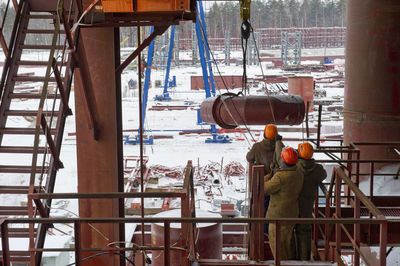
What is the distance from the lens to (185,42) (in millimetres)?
52438

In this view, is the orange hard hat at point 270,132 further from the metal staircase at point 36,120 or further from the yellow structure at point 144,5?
the metal staircase at point 36,120

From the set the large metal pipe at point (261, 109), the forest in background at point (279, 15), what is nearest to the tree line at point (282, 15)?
the forest in background at point (279, 15)

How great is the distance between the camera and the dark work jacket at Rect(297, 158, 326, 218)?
5645 mm

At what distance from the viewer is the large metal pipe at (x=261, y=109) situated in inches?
338

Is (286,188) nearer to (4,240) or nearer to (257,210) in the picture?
(257,210)

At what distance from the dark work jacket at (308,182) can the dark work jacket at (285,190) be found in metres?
0.15

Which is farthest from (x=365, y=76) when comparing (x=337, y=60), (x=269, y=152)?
(x=337, y=60)

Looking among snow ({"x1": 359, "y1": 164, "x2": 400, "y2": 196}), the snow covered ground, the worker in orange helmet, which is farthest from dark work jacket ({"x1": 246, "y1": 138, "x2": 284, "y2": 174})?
the snow covered ground

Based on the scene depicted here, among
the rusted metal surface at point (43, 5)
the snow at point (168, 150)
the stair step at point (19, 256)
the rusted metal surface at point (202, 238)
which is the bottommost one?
the snow at point (168, 150)

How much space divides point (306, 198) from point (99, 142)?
8.95 ft

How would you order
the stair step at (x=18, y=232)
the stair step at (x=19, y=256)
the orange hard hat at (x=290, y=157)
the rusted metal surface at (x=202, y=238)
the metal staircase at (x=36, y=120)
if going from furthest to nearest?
the rusted metal surface at (x=202, y=238) → the orange hard hat at (x=290, y=157) → the stair step at (x=18, y=232) → the stair step at (x=19, y=256) → the metal staircase at (x=36, y=120)

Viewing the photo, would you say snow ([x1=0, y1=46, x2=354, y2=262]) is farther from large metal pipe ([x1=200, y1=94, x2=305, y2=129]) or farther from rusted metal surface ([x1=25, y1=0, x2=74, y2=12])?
rusted metal surface ([x1=25, y1=0, x2=74, y2=12])

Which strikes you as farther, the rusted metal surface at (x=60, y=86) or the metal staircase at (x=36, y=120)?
the rusted metal surface at (x=60, y=86)

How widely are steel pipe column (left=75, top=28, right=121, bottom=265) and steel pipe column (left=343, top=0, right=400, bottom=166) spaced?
719cm
